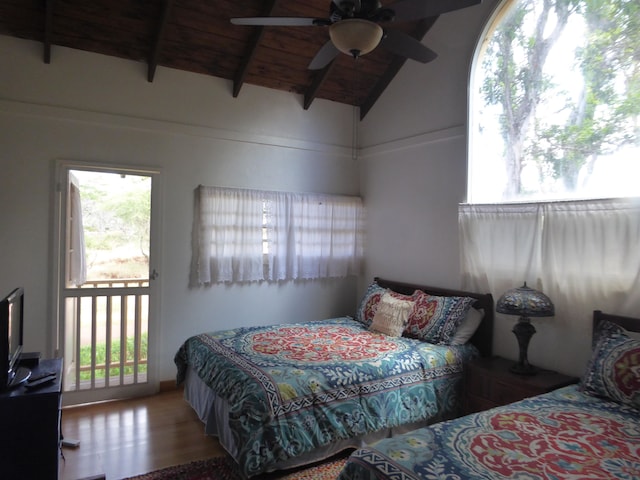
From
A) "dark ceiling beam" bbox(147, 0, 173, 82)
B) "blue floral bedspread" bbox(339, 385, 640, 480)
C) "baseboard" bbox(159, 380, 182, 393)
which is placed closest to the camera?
"blue floral bedspread" bbox(339, 385, 640, 480)

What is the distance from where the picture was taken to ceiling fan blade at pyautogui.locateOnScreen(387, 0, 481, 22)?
2.10m

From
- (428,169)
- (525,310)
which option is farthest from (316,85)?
(525,310)

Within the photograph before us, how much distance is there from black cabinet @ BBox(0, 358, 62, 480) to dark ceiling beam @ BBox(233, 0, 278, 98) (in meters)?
3.24

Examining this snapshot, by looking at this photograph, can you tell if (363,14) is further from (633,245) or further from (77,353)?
(77,353)

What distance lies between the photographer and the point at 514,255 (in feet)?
11.0

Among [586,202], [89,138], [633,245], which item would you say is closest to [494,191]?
[586,202]

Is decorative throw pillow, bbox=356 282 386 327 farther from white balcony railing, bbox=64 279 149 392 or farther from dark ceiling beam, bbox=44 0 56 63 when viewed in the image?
dark ceiling beam, bbox=44 0 56 63

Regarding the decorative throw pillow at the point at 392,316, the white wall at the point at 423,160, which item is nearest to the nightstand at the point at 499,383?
the decorative throw pillow at the point at 392,316

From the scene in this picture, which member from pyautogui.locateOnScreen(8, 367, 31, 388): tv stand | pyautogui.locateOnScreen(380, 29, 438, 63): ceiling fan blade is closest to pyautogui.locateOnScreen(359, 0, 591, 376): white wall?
pyautogui.locateOnScreen(380, 29, 438, 63): ceiling fan blade

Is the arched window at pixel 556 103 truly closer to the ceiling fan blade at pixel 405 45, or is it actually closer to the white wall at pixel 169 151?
the ceiling fan blade at pixel 405 45

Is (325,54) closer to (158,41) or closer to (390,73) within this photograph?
(158,41)

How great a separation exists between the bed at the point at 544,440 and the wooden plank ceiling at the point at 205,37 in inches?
134

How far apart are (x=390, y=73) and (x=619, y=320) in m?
3.34

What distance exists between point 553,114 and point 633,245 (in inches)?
44.7
